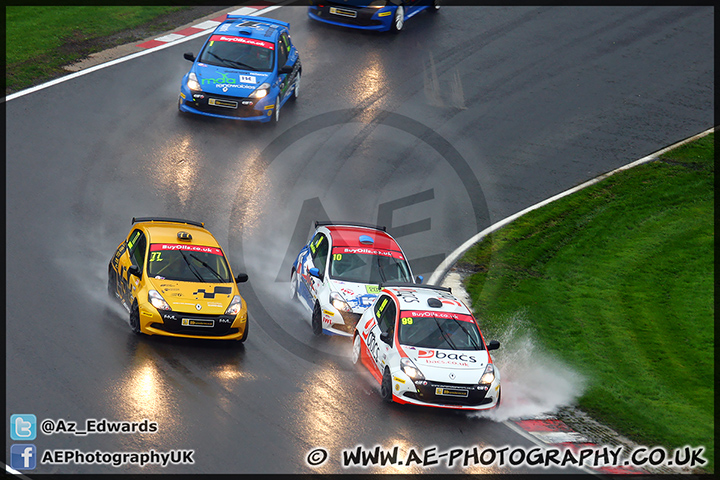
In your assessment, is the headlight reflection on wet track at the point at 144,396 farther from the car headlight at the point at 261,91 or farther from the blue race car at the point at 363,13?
the blue race car at the point at 363,13

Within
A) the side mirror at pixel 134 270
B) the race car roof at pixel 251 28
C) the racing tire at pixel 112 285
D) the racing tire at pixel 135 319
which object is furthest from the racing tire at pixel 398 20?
the racing tire at pixel 135 319

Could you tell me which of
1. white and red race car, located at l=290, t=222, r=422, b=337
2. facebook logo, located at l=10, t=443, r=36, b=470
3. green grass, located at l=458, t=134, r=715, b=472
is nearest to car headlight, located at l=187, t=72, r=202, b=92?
white and red race car, located at l=290, t=222, r=422, b=337

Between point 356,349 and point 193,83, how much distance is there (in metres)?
10.3

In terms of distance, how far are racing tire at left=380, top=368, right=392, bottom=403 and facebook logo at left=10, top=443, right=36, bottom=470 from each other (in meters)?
5.46

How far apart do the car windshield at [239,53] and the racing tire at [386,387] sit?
1175 centimetres

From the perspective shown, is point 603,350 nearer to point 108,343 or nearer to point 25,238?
point 108,343

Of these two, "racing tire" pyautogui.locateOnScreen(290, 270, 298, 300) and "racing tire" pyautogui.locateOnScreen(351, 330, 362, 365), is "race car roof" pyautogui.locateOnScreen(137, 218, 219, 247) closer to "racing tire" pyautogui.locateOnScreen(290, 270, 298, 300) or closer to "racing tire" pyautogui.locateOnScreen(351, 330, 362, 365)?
"racing tire" pyautogui.locateOnScreen(290, 270, 298, 300)

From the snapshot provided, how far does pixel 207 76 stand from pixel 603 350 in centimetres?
1245

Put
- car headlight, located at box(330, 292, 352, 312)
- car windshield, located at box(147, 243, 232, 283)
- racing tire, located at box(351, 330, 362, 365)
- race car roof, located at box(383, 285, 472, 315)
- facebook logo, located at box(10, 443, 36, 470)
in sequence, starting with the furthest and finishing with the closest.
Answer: car headlight, located at box(330, 292, 352, 312) < car windshield, located at box(147, 243, 232, 283) < racing tire, located at box(351, 330, 362, 365) < race car roof, located at box(383, 285, 472, 315) < facebook logo, located at box(10, 443, 36, 470)

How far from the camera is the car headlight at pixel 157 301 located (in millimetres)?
14680

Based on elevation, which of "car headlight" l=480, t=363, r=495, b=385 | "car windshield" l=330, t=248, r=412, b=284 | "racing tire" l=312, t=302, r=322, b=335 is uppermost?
"car headlight" l=480, t=363, r=495, b=385

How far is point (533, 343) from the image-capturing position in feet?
56.2

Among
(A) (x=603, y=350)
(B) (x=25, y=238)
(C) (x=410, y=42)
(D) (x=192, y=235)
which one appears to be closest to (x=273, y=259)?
(D) (x=192, y=235)

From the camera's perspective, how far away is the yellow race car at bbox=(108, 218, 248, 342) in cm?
1470
